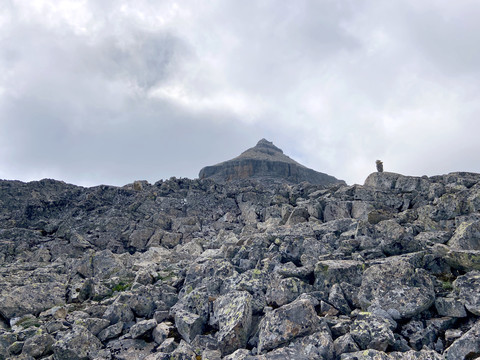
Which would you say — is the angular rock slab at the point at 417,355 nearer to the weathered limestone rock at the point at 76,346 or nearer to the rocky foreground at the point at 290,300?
the rocky foreground at the point at 290,300

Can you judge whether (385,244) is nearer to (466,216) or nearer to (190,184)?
(466,216)

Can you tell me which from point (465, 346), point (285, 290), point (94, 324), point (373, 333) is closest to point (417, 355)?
point (373, 333)

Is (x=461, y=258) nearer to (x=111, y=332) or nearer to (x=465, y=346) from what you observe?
(x=465, y=346)

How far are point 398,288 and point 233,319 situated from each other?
19.7ft

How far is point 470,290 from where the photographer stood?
31.2ft

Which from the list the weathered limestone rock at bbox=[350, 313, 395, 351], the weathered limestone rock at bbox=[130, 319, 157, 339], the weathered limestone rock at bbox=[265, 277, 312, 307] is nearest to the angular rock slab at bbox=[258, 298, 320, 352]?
the weathered limestone rock at bbox=[350, 313, 395, 351]

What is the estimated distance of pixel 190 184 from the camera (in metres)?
59.1

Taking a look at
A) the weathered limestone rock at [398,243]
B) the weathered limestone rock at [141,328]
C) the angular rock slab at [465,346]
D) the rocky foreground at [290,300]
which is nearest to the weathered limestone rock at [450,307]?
the rocky foreground at [290,300]

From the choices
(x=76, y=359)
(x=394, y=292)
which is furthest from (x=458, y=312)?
(x=76, y=359)

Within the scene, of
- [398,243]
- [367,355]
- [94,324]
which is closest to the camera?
[367,355]

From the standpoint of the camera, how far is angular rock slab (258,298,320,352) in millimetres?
9078

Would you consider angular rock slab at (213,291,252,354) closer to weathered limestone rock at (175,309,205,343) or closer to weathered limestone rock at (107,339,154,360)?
weathered limestone rock at (175,309,205,343)

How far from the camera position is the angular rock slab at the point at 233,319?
32.1 feet

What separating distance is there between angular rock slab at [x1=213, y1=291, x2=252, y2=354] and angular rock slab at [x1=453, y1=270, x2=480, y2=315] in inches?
Answer: 275
